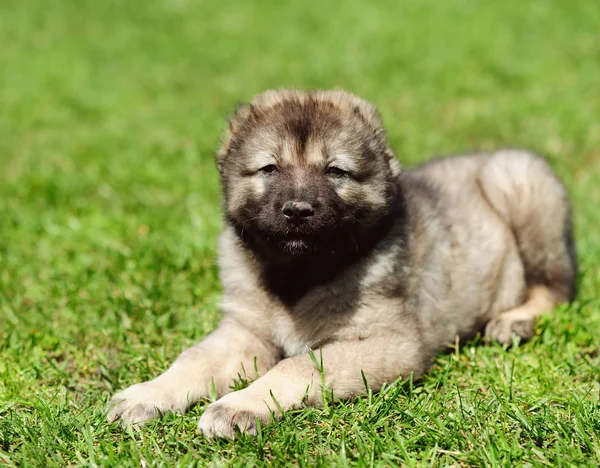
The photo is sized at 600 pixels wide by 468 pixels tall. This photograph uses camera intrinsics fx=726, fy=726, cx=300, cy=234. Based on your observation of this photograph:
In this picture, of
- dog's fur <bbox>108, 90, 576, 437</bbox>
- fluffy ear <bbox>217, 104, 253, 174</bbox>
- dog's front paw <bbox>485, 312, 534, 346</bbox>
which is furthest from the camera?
dog's front paw <bbox>485, 312, 534, 346</bbox>

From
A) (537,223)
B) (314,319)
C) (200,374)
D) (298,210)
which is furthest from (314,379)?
(537,223)

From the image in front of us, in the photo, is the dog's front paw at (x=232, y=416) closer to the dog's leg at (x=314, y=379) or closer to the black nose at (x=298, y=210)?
the dog's leg at (x=314, y=379)

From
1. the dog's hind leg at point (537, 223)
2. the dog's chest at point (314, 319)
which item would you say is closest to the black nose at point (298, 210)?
the dog's chest at point (314, 319)

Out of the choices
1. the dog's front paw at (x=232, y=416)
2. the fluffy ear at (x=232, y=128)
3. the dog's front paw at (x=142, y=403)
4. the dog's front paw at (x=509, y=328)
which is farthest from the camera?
the dog's front paw at (x=509, y=328)

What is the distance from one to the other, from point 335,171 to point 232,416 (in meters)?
1.23

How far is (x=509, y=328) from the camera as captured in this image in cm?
417

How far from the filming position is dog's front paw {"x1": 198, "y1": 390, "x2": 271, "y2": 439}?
301cm

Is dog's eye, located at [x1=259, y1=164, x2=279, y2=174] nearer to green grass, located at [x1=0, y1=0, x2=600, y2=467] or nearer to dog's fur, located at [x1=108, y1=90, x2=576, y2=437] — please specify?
dog's fur, located at [x1=108, y1=90, x2=576, y2=437]

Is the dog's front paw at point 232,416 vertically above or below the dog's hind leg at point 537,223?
below

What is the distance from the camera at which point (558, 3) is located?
10852mm

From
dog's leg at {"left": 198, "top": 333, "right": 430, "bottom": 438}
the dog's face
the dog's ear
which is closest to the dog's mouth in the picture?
the dog's face

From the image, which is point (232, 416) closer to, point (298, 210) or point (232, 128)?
point (298, 210)

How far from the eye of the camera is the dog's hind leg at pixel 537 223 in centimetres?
466

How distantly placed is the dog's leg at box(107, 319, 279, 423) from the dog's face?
532mm
